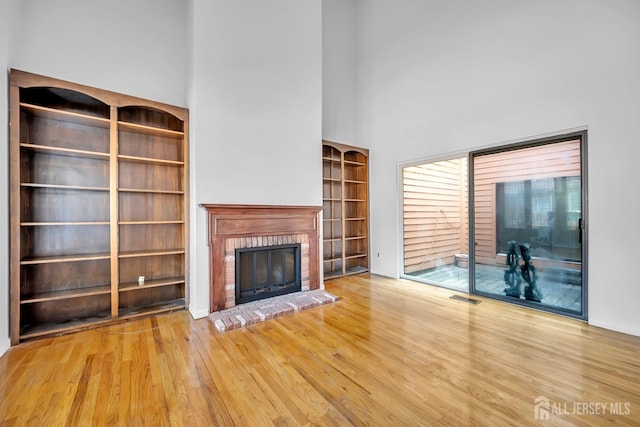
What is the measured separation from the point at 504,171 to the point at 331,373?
3.38 meters

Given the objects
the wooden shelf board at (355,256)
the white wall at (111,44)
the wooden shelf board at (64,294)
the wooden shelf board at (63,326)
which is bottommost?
the wooden shelf board at (63,326)

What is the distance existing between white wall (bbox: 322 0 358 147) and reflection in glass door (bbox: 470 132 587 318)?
2609 millimetres

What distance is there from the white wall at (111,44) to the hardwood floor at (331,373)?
2.92m

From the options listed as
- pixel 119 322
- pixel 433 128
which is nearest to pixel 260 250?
pixel 119 322

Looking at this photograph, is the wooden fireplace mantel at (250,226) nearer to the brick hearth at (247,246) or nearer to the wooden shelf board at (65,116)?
the brick hearth at (247,246)

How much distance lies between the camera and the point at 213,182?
10.8ft

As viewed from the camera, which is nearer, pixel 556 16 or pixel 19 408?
pixel 19 408

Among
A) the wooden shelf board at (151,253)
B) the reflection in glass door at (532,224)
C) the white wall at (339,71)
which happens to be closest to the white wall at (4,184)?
the wooden shelf board at (151,253)

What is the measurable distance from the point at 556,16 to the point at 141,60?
506 centimetres

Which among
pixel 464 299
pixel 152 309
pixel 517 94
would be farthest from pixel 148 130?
pixel 464 299

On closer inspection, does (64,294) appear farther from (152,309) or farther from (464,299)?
(464,299)

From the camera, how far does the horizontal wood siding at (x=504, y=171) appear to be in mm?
3088

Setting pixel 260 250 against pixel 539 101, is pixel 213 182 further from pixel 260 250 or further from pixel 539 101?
pixel 539 101

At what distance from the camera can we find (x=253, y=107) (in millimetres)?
3586
